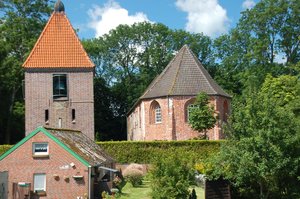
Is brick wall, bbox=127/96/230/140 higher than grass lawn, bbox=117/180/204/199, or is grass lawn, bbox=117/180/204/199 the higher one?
brick wall, bbox=127/96/230/140

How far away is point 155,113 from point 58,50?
11.3 metres

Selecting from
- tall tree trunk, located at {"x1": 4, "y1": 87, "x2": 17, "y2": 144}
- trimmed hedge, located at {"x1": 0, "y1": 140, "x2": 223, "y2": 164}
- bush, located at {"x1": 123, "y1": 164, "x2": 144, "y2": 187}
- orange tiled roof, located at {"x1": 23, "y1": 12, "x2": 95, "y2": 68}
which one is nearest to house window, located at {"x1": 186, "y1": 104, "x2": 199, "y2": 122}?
trimmed hedge, located at {"x1": 0, "y1": 140, "x2": 223, "y2": 164}

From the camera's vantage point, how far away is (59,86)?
44500 millimetres

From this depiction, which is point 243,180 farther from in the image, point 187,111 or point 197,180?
point 187,111

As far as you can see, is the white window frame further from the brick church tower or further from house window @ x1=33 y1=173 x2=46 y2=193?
house window @ x1=33 y1=173 x2=46 y2=193

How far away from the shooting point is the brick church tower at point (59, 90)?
43.9 m

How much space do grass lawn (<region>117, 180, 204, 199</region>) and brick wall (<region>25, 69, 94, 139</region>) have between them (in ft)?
44.3

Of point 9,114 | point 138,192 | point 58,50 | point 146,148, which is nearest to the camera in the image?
point 138,192

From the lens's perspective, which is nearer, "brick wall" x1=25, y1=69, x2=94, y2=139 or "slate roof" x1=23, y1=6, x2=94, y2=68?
"brick wall" x1=25, y1=69, x2=94, y2=139

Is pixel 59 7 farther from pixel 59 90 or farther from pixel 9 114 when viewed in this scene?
→ pixel 9 114

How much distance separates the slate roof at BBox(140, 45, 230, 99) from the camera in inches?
1927

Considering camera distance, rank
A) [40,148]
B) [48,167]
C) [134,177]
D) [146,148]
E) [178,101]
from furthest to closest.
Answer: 1. [178,101]
2. [146,148]
3. [134,177]
4. [40,148]
5. [48,167]

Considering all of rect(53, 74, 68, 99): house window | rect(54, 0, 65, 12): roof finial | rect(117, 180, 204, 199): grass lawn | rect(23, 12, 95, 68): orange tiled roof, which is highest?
rect(54, 0, 65, 12): roof finial

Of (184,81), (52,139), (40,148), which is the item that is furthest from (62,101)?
(52,139)
